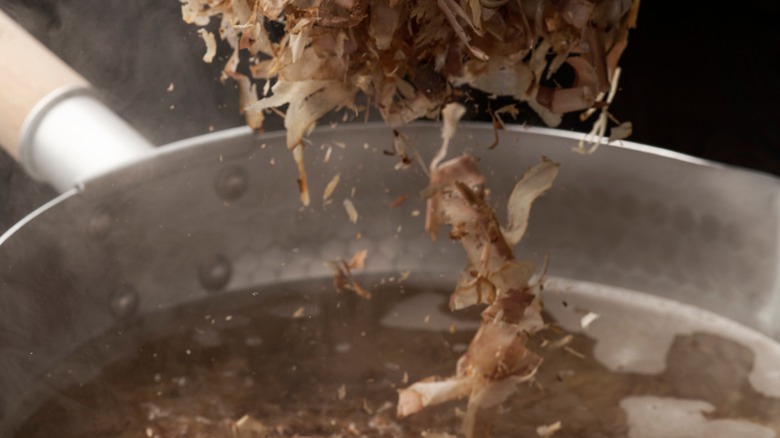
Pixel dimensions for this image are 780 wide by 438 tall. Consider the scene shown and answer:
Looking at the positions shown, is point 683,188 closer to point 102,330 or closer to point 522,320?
point 522,320

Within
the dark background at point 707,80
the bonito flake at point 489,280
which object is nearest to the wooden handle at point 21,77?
the bonito flake at point 489,280

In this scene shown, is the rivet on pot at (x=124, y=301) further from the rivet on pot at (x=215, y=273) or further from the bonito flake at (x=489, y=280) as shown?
the bonito flake at (x=489, y=280)

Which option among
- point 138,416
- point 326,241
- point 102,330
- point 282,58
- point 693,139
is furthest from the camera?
point 693,139

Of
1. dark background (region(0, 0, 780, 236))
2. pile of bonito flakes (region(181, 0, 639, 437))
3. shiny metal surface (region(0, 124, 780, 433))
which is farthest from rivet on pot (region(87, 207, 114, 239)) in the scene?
dark background (region(0, 0, 780, 236))

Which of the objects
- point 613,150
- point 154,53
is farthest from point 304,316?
point 613,150

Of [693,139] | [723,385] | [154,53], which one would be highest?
[154,53]

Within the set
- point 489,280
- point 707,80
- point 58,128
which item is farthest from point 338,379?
point 707,80
